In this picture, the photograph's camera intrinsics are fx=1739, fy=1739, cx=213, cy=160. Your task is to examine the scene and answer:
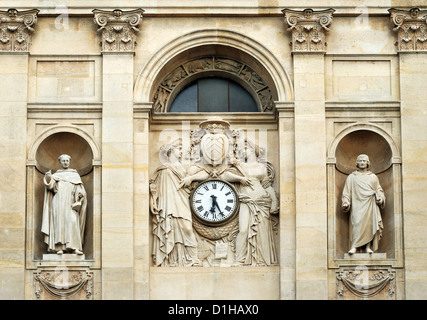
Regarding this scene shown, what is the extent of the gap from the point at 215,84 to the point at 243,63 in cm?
76

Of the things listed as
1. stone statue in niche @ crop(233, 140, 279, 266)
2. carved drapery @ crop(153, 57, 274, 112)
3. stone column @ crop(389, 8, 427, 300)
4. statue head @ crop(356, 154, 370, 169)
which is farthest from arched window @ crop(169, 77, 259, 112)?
stone column @ crop(389, 8, 427, 300)

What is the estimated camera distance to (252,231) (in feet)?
113

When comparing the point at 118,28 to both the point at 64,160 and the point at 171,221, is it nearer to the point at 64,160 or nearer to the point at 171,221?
A: the point at 64,160

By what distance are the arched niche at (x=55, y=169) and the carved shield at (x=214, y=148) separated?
7.24ft

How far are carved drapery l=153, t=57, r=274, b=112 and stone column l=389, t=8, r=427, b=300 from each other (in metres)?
2.88

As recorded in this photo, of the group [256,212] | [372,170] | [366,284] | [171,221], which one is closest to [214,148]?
[256,212]

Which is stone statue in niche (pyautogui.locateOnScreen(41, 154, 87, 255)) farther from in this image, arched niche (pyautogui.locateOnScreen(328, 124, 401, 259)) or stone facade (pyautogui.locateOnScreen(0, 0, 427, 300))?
arched niche (pyautogui.locateOnScreen(328, 124, 401, 259))

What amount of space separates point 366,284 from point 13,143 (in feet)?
24.5

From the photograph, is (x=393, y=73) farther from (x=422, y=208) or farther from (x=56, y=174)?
(x=56, y=174)

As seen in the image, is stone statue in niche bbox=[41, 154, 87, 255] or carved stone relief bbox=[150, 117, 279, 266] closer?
stone statue in niche bbox=[41, 154, 87, 255]

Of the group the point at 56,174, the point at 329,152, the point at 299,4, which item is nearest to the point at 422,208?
the point at 329,152

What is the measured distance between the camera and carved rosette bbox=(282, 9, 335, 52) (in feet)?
114

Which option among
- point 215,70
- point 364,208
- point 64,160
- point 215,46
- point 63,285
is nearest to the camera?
point 63,285

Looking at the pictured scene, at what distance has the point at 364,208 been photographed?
3434 cm
